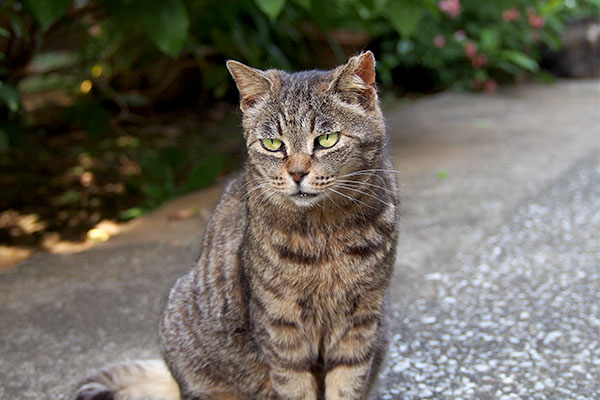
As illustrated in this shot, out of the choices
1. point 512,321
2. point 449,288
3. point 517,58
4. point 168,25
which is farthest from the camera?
point 517,58

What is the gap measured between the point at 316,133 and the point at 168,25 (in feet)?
5.97

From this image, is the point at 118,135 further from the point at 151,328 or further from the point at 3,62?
the point at 151,328

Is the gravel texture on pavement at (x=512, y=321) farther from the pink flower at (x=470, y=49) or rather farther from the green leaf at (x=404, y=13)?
the pink flower at (x=470, y=49)

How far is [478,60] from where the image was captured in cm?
728

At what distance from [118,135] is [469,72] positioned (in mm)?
3878

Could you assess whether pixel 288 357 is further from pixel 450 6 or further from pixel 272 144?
pixel 450 6

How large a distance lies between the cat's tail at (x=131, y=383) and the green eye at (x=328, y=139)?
3.42 ft

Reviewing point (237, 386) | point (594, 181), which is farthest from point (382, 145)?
point (594, 181)

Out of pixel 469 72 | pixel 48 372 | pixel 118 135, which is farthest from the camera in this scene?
pixel 469 72

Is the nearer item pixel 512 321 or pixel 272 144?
pixel 272 144

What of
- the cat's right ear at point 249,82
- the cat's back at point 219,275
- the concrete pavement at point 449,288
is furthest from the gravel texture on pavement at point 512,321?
the cat's right ear at point 249,82

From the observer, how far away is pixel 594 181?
4344 mm

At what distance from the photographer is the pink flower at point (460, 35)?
7324 millimetres

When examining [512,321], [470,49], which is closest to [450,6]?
[470,49]
